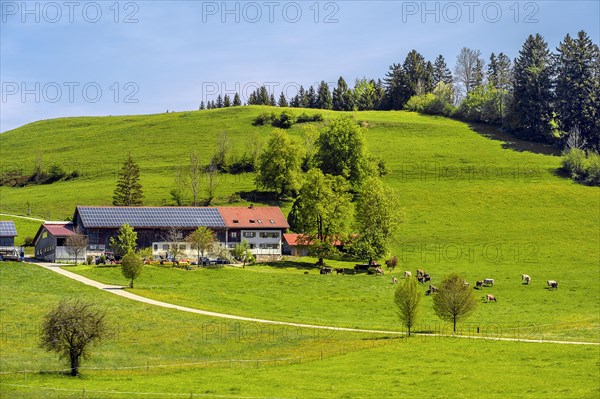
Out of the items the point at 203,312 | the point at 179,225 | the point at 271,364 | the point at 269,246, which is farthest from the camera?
the point at 269,246

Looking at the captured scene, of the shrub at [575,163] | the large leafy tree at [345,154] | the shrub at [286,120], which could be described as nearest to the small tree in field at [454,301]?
the large leafy tree at [345,154]

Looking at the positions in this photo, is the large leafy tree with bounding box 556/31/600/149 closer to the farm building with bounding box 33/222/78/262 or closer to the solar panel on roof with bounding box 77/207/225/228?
the solar panel on roof with bounding box 77/207/225/228

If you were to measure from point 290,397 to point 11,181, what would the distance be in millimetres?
130741

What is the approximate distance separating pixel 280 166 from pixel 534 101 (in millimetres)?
63693

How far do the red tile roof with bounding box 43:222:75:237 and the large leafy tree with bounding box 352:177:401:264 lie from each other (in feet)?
119

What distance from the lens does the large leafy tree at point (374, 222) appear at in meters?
103

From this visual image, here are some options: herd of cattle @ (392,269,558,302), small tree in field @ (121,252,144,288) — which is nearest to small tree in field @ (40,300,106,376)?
small tree in field @ (121,252,144,288)

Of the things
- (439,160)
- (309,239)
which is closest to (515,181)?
(439,160)

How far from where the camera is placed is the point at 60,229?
104 meters

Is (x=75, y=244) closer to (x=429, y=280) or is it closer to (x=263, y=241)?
(x=263, y=241)

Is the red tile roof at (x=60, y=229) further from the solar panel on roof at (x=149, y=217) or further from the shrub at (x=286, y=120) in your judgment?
the shrub at (x=286, y=120)

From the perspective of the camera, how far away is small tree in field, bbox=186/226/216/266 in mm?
100938

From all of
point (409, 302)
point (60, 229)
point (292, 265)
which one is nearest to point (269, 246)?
point (292, 265)

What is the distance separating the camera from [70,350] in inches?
1987
